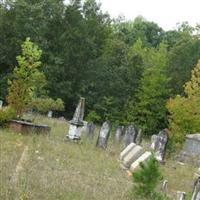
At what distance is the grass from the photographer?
10.2 metres

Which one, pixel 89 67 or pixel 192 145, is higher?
pixel 89 67

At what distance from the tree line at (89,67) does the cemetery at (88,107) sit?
0.09 metres

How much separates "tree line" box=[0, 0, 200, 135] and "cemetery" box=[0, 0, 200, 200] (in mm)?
91

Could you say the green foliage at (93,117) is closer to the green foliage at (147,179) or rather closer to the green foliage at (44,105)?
the green foliage at (44,105)

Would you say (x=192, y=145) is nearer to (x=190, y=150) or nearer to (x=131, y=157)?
(x=190, y=150)

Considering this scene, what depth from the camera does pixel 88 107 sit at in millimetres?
53344

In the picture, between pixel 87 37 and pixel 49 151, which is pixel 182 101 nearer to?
pixel 49 151

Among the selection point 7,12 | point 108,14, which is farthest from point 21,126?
point 108,14

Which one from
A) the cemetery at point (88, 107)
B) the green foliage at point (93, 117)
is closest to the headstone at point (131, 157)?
the cemetery at point (88, 107)

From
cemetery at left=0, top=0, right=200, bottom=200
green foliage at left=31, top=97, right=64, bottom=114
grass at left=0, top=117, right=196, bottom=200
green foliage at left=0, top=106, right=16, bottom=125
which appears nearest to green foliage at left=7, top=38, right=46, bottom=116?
cemetery at left=0, top=0, right=200, bottom=200

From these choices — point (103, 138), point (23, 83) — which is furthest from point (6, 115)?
point (103, 138)

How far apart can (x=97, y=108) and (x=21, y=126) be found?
3045 centimetres

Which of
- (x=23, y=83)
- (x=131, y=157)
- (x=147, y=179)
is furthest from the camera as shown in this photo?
(x=23, y=83)

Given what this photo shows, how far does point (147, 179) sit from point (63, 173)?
2.68 m
